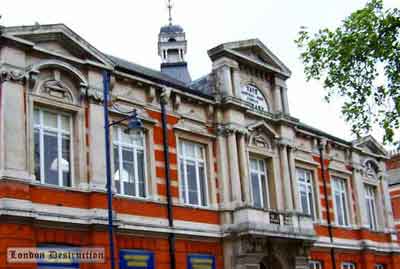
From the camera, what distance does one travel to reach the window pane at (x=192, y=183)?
22.8 m

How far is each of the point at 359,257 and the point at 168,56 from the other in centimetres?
1523

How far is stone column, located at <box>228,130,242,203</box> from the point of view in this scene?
23.3 meters

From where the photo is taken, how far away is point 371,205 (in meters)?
32.9

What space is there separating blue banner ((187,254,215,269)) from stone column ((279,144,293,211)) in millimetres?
4466

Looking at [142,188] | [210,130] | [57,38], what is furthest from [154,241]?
[57,38]

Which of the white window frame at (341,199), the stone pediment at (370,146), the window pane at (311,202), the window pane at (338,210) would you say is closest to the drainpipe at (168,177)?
the window pane at (311,202)

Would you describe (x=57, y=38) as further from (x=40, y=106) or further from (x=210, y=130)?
(x=210, y=130)

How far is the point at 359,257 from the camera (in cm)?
3038

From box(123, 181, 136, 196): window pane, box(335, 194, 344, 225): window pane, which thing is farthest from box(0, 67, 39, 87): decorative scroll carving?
box(335, 194, 344, 225): window pane

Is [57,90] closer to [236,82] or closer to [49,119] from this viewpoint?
[49,119]

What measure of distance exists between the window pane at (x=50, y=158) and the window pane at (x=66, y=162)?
0.25m

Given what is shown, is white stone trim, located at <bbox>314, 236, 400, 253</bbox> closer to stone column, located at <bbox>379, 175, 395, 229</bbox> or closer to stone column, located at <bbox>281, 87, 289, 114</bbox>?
stone column, located at <bbox>379, 175, 395, 229</bbox>

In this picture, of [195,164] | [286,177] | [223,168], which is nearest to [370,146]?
[286,177]

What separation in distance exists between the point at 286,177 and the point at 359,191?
23.0 ft
